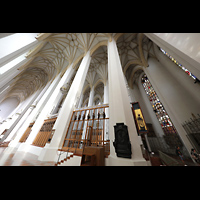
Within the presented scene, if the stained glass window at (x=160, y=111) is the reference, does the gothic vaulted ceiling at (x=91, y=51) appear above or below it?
above

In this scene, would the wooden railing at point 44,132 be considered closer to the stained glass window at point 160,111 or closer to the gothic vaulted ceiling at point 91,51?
the gothic vaulted ceiling at point 91,51

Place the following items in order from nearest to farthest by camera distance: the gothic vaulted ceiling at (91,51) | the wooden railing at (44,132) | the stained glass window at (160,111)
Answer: the wooden railing at (44,132) → the stained glass window at (160,111) → the gothic vaulted ceiling at (91,51)

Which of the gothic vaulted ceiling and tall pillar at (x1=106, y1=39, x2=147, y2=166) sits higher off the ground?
the gothic vaulted ceiling

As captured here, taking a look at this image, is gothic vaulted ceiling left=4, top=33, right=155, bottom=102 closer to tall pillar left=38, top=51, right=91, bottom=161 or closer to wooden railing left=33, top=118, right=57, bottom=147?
tall pillar left=38, top=51, right=91, bottom=161

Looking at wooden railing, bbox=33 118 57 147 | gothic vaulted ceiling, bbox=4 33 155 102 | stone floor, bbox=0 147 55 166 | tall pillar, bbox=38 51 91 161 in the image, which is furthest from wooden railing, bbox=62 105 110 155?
gothic vaulted ceiling, bbox=4 33 155 102

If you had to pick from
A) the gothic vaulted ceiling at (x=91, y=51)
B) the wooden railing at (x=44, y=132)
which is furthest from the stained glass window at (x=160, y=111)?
the wooden railing at (x=44, y=132)

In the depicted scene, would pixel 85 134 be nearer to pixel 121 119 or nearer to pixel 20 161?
pixel 121 119

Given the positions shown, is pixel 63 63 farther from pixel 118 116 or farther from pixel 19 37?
pixel 118 116

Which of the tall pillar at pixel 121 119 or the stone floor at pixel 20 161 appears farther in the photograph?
the stone floor at pixel 20 161

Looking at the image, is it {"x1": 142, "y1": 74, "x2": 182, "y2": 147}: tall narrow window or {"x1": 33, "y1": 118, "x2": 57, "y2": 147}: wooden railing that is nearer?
{"x1": 33, "y1": 118, "x2": 57, "y2": 147}: wooden railing
